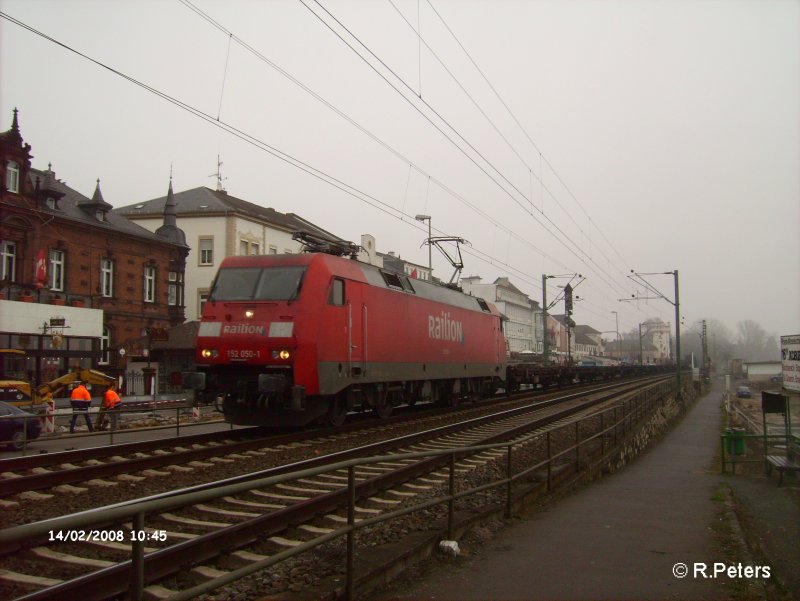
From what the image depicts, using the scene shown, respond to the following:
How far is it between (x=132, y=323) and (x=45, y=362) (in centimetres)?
723

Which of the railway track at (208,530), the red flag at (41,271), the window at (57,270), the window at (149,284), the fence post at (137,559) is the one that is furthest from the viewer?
the window at (149,284)

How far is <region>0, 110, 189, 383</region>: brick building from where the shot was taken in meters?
30.1

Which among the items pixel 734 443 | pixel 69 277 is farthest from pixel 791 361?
pixel 69 277

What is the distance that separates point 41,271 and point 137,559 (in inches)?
1168

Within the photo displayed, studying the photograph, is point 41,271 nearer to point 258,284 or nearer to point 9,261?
point 9,261

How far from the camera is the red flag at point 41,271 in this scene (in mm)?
28797

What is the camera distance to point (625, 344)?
149500 millimetres

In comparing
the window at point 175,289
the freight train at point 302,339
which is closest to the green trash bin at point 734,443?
the freight train at point 302,339

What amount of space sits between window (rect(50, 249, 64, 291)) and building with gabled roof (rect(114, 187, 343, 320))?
12102 millimetres

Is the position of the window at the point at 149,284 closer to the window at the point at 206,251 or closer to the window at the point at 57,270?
the window at the point at 57,270

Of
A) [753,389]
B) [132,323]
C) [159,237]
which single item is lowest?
[753,389]

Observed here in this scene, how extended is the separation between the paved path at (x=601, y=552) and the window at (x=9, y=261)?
28671 millimetres

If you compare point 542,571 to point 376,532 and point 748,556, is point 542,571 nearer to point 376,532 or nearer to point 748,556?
point 376,532

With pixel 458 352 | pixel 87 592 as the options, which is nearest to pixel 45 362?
pixel 458 352
